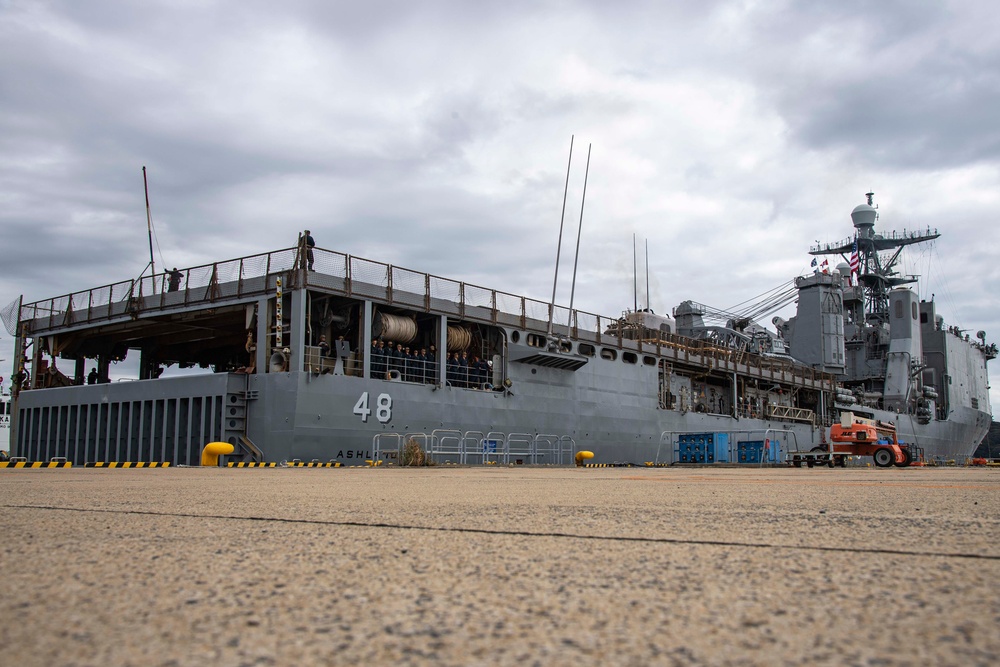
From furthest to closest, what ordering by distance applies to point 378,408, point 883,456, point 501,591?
point 378,408 → point 883,456 → point 501,591

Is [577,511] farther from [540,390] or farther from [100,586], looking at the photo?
[540,390]

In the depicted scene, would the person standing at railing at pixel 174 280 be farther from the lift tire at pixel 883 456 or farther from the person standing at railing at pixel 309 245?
the lift tire at pixel 883 456

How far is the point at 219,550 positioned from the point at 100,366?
96.4ft

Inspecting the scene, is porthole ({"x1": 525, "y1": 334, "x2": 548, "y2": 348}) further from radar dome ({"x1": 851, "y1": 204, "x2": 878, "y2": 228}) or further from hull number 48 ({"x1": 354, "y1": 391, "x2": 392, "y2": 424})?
radar dome ({"x1": 851, "y1": 204, "x2": 878, "y2": 228})

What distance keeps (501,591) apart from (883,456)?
22592 mm

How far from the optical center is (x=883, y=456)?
21766 mm

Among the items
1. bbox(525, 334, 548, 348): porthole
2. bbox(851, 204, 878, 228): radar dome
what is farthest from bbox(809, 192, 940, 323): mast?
bbox(525, 334, 548, 348): porthole

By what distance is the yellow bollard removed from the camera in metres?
19.4

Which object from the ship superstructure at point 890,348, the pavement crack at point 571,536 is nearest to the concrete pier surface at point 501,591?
the pavement crack at point 571,536

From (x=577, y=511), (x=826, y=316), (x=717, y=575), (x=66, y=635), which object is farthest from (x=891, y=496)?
(x=826, y=316)

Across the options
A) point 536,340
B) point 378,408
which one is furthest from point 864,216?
point 378,408

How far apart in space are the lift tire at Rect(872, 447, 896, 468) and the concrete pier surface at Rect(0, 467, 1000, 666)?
19.5m

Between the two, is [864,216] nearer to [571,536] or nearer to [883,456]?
[883,456]

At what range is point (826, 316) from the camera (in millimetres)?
43688
